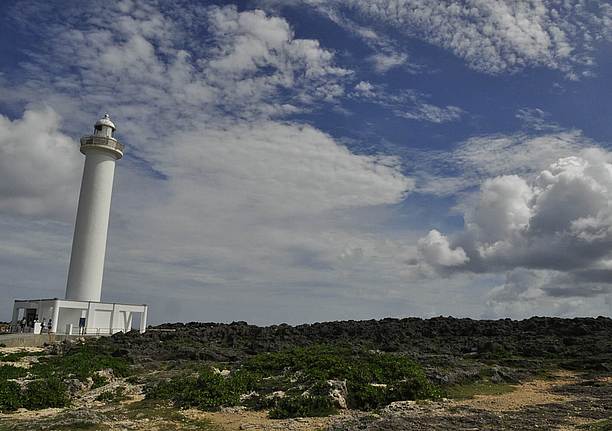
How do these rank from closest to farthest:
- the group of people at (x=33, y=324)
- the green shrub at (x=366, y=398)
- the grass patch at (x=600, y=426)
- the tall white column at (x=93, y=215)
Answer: the grass patch at (x=600, y=426), the green shrub at (x=366, y=398), the group of people at (x=33, y=324), the tall white column at (x=93, y=215)

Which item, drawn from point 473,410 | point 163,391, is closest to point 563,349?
point 473,410

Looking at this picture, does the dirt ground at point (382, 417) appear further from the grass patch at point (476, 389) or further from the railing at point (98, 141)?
the railing at point (98, 141)

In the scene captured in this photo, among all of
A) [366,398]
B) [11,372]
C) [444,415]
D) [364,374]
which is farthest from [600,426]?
[11,372]

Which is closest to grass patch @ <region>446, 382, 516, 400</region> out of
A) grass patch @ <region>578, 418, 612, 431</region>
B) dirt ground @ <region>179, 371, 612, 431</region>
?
dirt ground @ <region>179, 371, 612, 431</region>

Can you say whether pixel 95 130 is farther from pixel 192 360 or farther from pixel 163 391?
pixel 163 391

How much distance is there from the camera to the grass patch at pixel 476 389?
2302 centimetres

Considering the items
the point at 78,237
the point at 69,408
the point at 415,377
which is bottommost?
the point at 69,408

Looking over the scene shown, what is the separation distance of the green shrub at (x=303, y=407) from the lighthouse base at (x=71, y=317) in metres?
30.6

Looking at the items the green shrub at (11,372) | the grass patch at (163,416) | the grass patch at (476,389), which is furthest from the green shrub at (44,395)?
A: the grass patch at (476,389)

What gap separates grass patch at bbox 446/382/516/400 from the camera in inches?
906

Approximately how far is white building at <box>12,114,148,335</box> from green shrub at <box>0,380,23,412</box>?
2363 centimetres

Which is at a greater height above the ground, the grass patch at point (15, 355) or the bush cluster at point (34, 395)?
the grass patch at point (15, 355)

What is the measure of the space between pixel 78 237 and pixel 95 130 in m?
10.6

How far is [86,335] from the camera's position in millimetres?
44812
